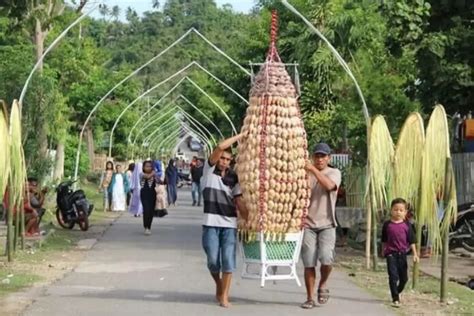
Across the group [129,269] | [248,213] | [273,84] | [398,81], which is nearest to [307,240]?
[248,213]

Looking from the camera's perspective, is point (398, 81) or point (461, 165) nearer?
point (461, 165)

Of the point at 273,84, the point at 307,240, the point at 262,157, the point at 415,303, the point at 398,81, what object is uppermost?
the point at 398,81

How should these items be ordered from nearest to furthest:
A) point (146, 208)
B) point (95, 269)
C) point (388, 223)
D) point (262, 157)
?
1. point (262, 157)
2. point (388, 223)
3. point (95, 269)
4. point (146, 208)

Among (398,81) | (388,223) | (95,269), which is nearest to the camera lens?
(388,223)

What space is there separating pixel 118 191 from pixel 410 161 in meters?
18.3

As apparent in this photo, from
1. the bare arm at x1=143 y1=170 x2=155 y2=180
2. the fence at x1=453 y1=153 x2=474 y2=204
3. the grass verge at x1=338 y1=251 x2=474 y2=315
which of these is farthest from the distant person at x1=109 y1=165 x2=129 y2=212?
the grass verge at x1=338 y1=251 x2=474 y2=315

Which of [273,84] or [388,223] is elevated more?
[273,84]

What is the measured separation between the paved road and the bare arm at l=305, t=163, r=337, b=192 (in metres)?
1.36

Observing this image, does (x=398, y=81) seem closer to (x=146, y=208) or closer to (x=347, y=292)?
(x=146, y=208)

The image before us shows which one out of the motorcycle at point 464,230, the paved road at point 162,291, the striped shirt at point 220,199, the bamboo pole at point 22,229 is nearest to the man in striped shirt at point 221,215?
the striped shirt at point 220,199

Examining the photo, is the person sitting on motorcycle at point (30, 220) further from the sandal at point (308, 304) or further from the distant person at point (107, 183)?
the distant person at point (107, 183)

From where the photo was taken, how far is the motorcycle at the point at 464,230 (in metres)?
19.6

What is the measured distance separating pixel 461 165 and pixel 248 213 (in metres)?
12.1

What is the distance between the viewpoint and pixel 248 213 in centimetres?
1093
